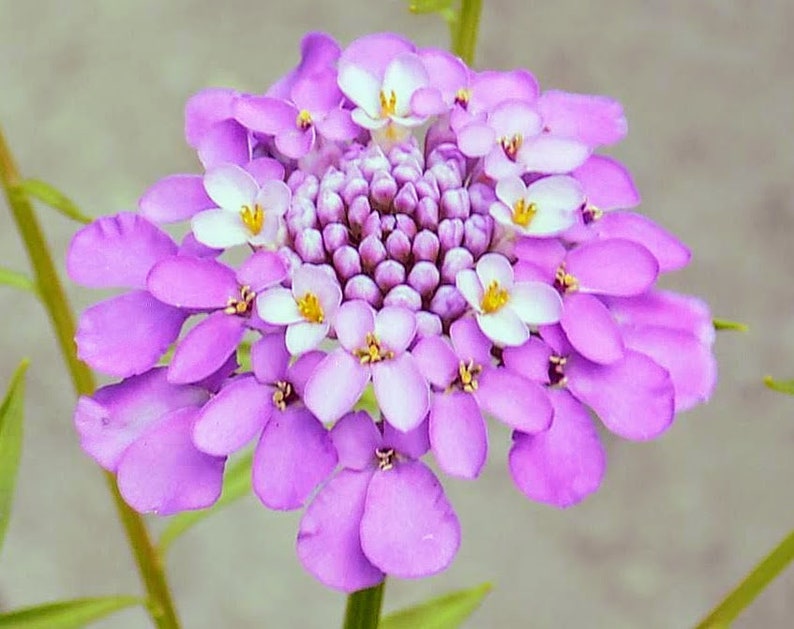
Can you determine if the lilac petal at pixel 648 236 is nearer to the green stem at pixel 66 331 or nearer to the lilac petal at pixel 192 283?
the lilac petal at pixel 192 283

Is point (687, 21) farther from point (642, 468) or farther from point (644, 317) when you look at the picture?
point (644, 317)

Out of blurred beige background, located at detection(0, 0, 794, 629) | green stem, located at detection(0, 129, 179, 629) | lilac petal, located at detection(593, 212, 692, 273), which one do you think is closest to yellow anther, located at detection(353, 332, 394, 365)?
lilac petal, located at detection(593, 212, 692, 273)

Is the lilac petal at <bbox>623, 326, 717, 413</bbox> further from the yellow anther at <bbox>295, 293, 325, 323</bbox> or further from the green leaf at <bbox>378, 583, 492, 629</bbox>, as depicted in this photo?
the green leaf at <bbox>378, 583, 492, 629</bbox>

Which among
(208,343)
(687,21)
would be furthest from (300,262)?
(687,21)

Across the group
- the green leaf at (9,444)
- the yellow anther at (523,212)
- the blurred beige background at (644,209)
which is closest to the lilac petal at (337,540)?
the yellow anther at (523,212)

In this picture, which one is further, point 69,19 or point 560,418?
point 69,19

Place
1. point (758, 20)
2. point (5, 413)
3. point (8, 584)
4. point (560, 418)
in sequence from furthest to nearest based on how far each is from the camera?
point (758, 20) < point (8, 584) < point (5, 413) < point (560, 418)

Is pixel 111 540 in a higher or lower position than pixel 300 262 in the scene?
lower

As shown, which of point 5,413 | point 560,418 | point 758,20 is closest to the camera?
point 560,418

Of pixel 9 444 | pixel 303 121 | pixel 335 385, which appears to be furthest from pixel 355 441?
pixel 9 444
